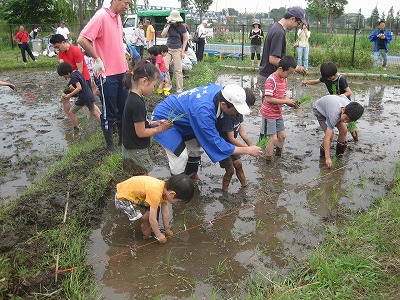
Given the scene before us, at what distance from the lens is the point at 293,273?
324 cm

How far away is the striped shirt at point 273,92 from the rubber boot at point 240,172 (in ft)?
3.66

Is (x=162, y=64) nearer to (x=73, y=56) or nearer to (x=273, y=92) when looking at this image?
(x=73, y=56)

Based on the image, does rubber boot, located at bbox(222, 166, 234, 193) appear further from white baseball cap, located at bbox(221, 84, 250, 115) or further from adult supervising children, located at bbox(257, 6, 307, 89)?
adult supervising children, located at bbox(257, 6, 307, 89)

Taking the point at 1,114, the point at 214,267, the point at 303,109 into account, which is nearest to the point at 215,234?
the point at 214,267

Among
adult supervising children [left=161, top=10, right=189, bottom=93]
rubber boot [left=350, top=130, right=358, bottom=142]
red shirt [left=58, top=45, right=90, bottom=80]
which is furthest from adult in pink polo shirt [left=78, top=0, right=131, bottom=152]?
adult supervising children [left=161, top=10, right=189, bottom=93]

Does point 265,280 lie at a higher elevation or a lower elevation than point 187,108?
lower

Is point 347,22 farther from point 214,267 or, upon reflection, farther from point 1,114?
point 214,267

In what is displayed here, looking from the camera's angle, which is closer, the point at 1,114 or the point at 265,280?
the point at 265,280

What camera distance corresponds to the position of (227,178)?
4.77 meters

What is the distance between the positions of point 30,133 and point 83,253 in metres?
4.27

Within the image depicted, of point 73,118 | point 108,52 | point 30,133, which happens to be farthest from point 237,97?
point 30,133

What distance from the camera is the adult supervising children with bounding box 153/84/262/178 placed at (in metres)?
3.97

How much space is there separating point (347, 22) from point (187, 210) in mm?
36256

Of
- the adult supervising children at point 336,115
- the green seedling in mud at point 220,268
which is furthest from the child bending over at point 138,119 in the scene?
the adult supervising children at point 336,115
